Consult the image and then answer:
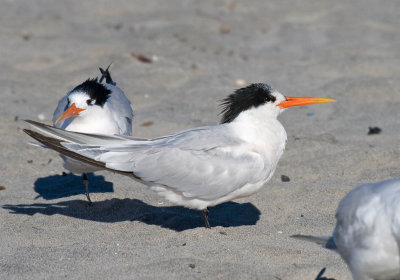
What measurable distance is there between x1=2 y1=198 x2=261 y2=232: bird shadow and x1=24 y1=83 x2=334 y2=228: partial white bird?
10.6 inches

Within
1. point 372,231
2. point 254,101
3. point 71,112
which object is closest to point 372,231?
point 372,231

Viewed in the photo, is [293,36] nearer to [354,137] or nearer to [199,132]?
[354,137]

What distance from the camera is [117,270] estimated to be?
11.6 feet

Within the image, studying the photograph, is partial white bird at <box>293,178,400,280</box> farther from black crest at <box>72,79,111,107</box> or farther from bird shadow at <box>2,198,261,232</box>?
black crest at <box>72,79,111,107</box>

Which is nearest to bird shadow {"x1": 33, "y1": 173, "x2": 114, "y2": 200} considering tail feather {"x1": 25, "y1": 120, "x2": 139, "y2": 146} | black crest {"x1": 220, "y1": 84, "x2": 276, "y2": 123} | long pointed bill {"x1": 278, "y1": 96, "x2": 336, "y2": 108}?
tail feather {"x1": 25, "y1": 120, "x2": 139, "y2": 146}

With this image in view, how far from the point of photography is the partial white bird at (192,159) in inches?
162

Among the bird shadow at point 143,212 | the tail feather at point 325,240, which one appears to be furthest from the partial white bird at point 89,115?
the tail feather at point 325,240

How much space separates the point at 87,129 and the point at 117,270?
157 centimetres

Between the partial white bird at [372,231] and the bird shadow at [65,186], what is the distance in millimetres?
2358

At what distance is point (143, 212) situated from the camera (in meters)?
4.59

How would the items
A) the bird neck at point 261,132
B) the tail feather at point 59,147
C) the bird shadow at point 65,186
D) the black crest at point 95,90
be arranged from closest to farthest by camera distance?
the tail feather at point 59,147 < the bird neck at point 261,132 < the black crest at point 95,90 < the bird shadow at point 65,186

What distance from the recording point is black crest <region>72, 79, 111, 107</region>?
495 cm

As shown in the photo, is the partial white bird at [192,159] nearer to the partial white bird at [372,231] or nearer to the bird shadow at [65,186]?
the bird shadow at [65,186]

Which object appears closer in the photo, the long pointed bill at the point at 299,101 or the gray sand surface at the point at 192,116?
the gray sand surface at the point at 192,116
